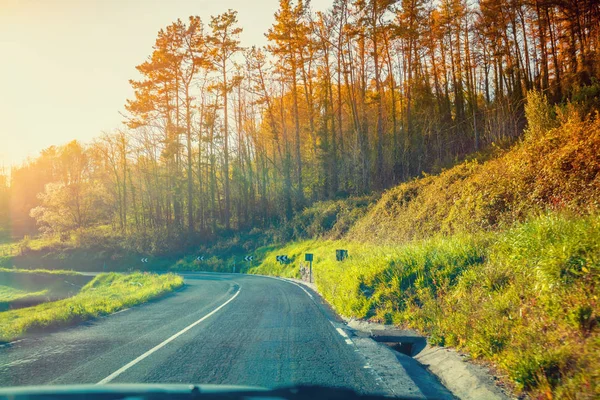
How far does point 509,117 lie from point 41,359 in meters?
24.2

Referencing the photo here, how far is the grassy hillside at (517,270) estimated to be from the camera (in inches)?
192

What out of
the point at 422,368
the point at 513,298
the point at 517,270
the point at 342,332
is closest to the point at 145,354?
the point at 342,332

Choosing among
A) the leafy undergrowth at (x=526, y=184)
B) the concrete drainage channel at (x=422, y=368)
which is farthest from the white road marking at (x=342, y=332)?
the leafy undergrowth at (x=526, y=184)

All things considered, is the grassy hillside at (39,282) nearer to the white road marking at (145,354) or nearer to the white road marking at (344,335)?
the white road marking at (145,354)

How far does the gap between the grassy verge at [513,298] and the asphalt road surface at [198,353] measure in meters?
1.53

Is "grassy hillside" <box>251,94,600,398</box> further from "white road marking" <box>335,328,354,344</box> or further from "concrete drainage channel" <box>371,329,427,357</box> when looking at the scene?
"white road marking" <box>335,328,354,344</box>

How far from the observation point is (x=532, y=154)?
15555 millimetres

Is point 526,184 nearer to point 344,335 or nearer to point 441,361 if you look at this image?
point 344,335

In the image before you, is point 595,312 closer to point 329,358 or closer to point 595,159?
point 329,358

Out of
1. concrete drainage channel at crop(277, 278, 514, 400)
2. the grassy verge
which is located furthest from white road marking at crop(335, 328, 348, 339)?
the grassy verge

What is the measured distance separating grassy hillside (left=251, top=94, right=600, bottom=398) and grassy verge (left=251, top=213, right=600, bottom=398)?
2cm

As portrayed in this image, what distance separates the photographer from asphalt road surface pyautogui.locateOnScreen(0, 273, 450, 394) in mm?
5477

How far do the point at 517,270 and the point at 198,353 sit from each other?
18.4ft

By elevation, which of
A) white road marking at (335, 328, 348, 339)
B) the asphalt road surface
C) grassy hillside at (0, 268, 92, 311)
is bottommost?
grassy hillside at (0, 268, 92, 311)
